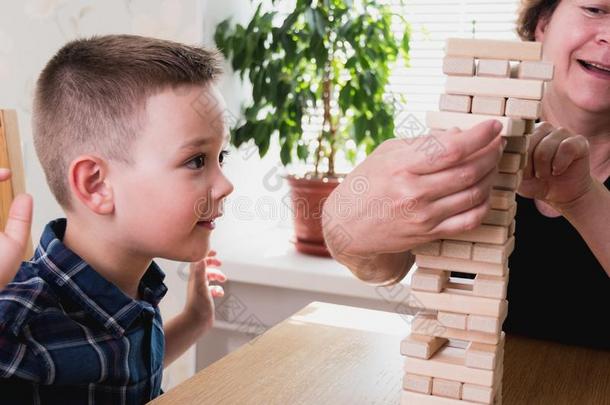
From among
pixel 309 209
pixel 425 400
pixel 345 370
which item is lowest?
pixel 309 209

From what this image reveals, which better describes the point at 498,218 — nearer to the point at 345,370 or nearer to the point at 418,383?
the point at 418,383

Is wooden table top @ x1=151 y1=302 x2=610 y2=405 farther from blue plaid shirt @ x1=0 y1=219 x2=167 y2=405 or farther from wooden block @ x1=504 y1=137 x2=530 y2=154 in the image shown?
wooden block @ x1=504 y1=137 x2=530 y2=154

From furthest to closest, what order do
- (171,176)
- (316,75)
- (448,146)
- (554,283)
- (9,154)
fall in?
(316,75)
(554,283)
(9,154)
(171,176)
(448,146)

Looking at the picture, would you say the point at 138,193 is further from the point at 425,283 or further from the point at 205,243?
the point at 425,283

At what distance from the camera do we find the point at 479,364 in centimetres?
83

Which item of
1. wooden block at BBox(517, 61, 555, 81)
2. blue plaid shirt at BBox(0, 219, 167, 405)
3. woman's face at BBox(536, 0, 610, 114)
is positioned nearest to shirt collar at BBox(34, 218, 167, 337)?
blue plaid shirt at BBox(0, 219, 167, 405)

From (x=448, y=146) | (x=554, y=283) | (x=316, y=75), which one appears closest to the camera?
(x=448, y=146)

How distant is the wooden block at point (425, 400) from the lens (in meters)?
0.85

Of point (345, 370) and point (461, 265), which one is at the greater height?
point (461, 265)

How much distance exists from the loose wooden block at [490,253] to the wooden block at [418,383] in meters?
0.17

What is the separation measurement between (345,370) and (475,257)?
0.38 meters

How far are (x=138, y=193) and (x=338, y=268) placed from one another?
1250mm

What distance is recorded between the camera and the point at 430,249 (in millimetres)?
845

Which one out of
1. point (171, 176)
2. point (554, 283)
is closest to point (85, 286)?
point (171, 176)
